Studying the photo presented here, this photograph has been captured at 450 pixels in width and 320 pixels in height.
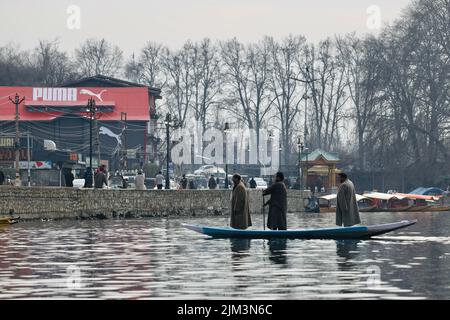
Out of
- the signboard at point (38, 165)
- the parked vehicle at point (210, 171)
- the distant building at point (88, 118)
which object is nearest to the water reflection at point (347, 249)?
the signboard at point (38, 165)

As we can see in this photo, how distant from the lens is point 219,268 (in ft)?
80.5

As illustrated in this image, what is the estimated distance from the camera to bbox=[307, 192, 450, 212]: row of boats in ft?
265

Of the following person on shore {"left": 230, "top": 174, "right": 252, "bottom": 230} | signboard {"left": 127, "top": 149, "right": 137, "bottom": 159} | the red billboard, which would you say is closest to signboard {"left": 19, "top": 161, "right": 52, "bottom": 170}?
signboard {"left": 127, "top": 149, "right": 137, "bottom": 159}

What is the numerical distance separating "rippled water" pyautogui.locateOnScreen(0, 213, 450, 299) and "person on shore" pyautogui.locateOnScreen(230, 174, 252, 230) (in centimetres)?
48

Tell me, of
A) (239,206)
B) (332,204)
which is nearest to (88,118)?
(332,204)

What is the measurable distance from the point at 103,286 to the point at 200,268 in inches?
156

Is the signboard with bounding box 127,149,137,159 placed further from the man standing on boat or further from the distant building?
the man standing on boat

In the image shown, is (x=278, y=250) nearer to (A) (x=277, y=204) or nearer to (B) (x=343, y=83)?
(A) (x=277, y=204)

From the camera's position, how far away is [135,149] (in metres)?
104

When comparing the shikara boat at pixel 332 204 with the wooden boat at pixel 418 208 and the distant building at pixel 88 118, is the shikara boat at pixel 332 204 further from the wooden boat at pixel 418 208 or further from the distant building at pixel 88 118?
the distant building at pixel 88 118

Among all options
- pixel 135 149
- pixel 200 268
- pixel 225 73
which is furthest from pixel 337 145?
pixel 200 268

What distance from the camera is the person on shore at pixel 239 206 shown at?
3384 centimetres

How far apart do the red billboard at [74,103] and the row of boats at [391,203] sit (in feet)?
84.6

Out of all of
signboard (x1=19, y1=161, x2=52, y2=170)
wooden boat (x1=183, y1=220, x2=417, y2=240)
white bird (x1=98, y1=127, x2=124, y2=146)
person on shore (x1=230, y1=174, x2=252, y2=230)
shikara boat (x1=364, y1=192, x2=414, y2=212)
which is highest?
white bird (x1=98, y1=127, x2=124, y2=146)
